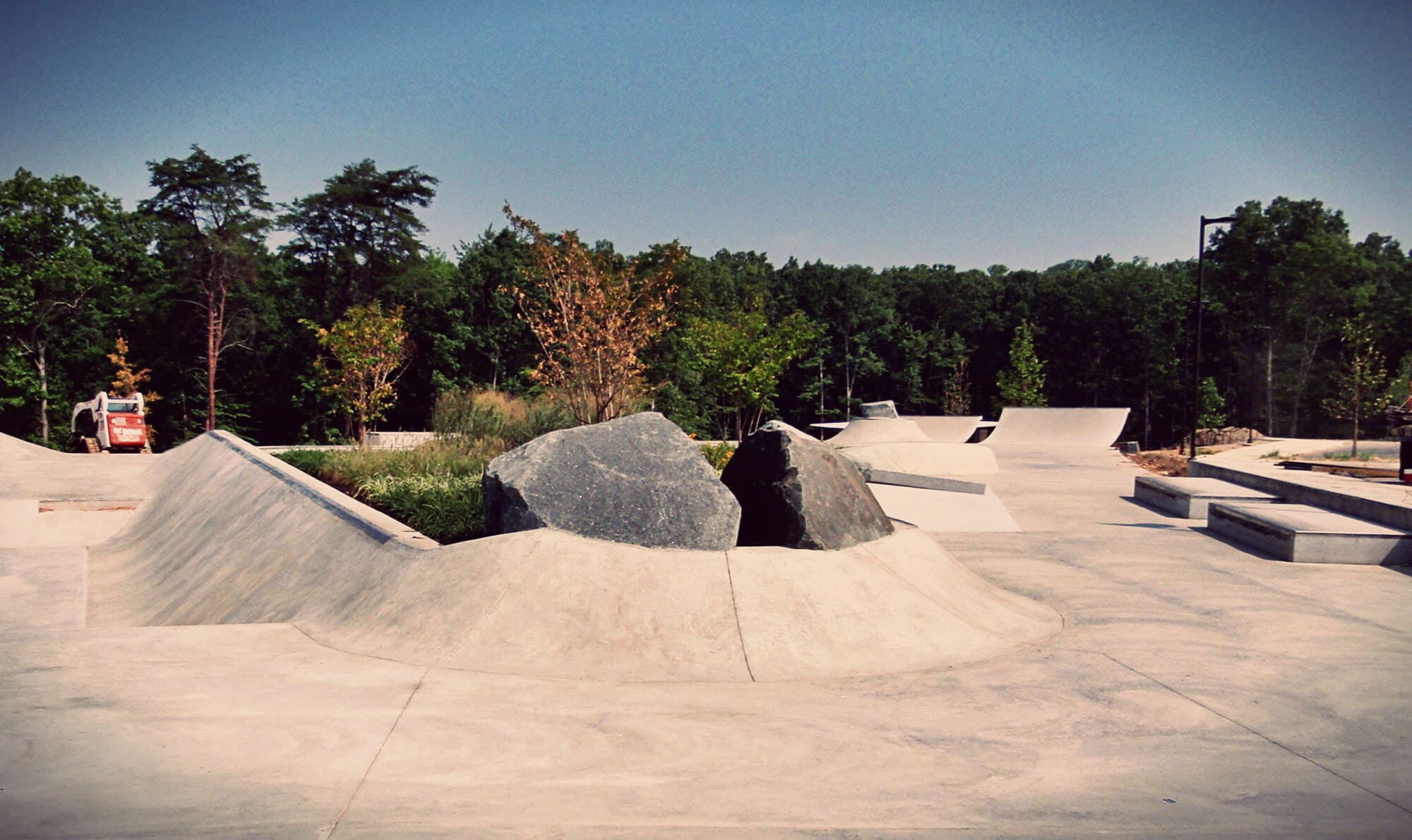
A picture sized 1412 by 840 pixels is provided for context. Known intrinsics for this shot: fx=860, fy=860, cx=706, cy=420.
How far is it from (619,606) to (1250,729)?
3.39 m

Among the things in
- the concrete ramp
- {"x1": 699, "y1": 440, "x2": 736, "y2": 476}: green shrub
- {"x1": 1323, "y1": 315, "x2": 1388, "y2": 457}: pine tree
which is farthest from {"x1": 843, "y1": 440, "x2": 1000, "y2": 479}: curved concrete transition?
the concrete ramp

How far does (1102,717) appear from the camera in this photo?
13.9ft

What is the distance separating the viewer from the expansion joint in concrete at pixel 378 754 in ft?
9.76

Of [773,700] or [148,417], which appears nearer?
[773,700]

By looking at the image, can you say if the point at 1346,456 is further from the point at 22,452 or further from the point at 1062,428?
the point at 22,452

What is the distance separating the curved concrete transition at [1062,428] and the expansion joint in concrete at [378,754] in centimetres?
2819

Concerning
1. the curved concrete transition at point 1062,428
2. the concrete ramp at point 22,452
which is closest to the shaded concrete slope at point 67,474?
the concrete ramp at point 22,452

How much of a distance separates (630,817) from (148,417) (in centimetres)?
4231

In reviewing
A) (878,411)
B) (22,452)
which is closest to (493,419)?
(22,452)

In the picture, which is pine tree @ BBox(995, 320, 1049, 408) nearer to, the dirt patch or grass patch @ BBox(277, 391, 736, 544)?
the dirt patch

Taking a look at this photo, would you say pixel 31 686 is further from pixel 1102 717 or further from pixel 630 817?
pixel 1102 717

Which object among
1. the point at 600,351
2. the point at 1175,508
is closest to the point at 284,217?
the point at 600,351

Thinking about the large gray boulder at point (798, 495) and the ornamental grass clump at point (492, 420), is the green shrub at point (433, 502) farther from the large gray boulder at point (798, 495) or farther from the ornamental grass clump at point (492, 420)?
the large gray boulder at point (798, 495)

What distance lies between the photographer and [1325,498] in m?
11.1
